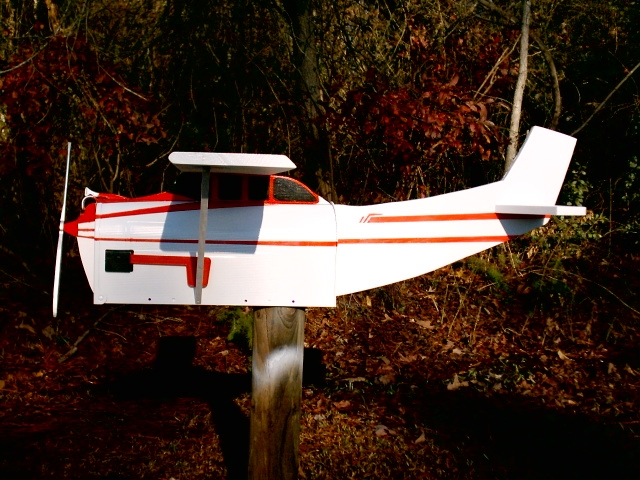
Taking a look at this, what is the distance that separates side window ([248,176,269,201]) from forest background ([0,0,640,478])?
271cm

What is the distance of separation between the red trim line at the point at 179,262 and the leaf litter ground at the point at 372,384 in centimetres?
183

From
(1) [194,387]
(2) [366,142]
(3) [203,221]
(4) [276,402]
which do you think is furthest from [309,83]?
(4) [276,402]

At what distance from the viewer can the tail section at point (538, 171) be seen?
344 cm

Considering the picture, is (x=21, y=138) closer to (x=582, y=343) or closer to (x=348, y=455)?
(x=348, y=455)

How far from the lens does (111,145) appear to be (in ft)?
23.4

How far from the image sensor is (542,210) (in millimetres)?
3201

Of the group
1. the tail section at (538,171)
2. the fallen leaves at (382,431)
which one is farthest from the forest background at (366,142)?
the tail section at (538,171)

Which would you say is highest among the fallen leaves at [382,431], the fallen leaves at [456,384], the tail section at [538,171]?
the tail section at [538,171]

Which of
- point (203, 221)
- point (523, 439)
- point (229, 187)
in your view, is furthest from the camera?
point (523, 439)

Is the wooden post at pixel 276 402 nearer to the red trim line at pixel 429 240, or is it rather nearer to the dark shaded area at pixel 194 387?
the red trim line at pixel 429 240

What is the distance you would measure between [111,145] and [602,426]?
18.8ft

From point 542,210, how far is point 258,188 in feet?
4.86

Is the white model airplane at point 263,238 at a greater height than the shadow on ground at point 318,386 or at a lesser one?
greater

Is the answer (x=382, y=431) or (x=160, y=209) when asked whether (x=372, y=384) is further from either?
(x=160, y=209)
